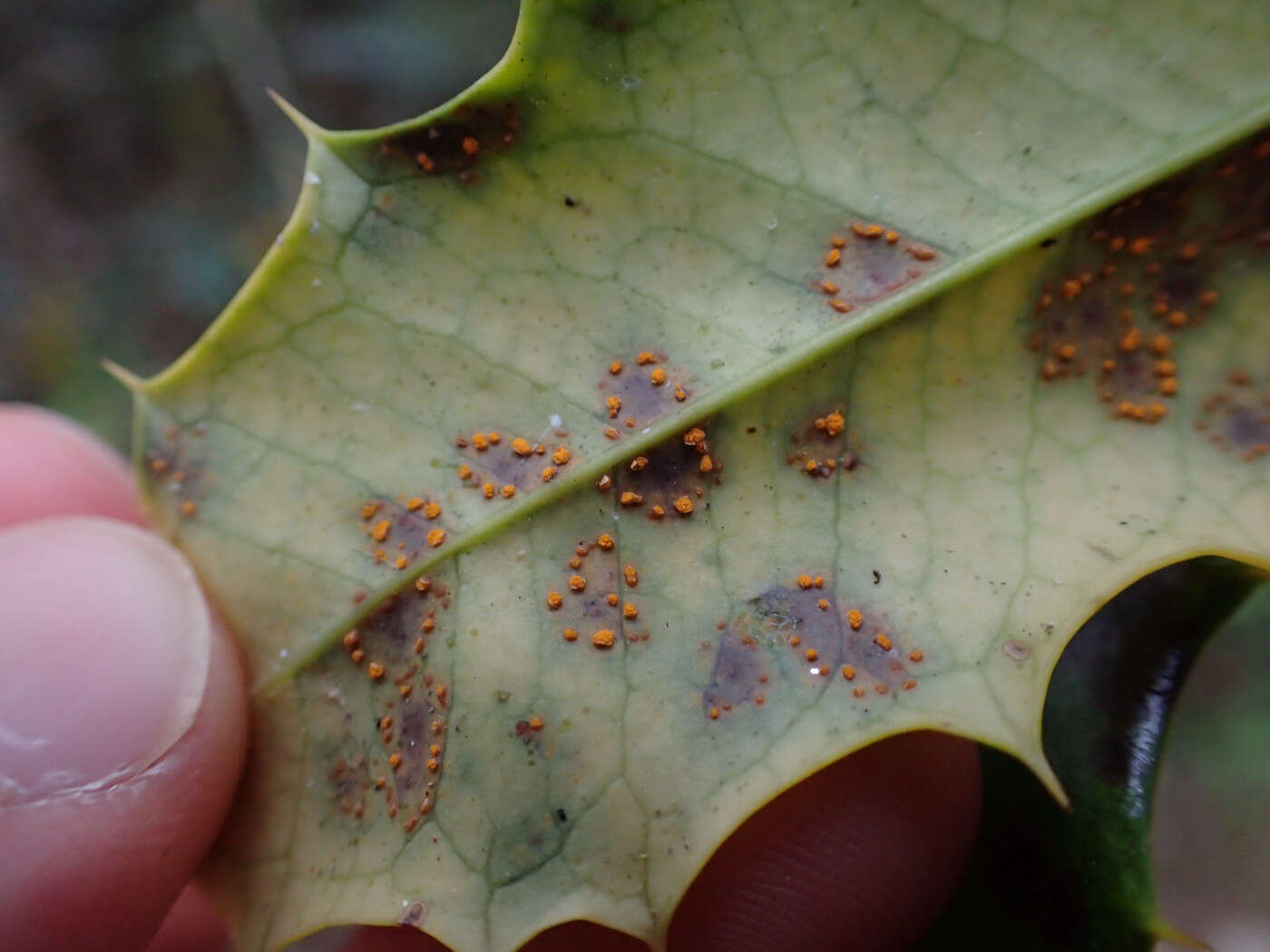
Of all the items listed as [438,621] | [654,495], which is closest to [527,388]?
[654,495]

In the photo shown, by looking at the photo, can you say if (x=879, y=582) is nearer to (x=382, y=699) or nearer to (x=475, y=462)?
(x=475, y=462)

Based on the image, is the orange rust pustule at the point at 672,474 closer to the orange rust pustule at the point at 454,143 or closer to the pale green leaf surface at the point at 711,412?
the pale green leaf surface at the point at 711,412

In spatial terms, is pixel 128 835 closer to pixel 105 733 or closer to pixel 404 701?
pixel 105 733

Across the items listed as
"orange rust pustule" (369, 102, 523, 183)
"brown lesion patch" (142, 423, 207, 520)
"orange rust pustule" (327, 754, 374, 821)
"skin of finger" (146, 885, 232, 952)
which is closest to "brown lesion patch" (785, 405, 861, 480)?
"orange rust pustule" (369, 102, 523, 183)

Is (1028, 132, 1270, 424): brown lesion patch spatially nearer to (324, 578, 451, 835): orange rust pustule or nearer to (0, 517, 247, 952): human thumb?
(324, 578, 451, 835): orange rust pustule

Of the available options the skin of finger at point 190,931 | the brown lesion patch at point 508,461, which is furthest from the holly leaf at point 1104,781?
the skin of finger at point 190,931
